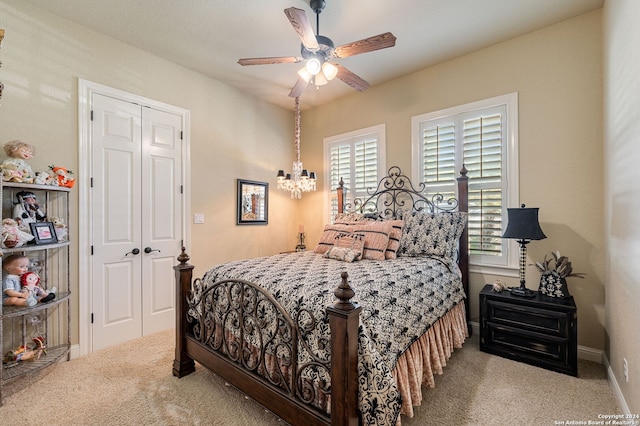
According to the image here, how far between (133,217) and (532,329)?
3.89m

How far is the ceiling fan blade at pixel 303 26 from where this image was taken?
1.90 metres

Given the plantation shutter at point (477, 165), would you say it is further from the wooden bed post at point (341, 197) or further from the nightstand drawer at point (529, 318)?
the wooden bed post at point (341, 197)

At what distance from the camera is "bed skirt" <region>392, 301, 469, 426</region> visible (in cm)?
165

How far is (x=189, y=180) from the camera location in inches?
142

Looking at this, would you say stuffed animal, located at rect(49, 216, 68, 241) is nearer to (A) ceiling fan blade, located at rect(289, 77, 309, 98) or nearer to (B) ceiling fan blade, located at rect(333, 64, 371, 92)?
(A) ceiling fan blade, located at rect(289, 77, 309, 98)

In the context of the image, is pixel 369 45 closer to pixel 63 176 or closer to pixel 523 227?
pixel 523 227

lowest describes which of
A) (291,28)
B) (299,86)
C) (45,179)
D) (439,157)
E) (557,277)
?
(557,277)

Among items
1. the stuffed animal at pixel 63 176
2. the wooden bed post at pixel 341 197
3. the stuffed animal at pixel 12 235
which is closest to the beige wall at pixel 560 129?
the wooden bed post at pixel 341 197

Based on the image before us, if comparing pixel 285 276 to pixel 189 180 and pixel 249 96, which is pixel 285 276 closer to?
pixel 189 180

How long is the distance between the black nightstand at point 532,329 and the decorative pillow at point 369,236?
101 cm

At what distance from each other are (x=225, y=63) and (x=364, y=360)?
3.45 meters

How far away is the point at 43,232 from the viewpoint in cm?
244

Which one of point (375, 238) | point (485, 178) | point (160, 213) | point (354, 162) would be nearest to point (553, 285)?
point (485, 178)

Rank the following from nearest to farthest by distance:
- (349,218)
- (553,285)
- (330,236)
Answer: (553,285)
(330,236)
(349,218)
